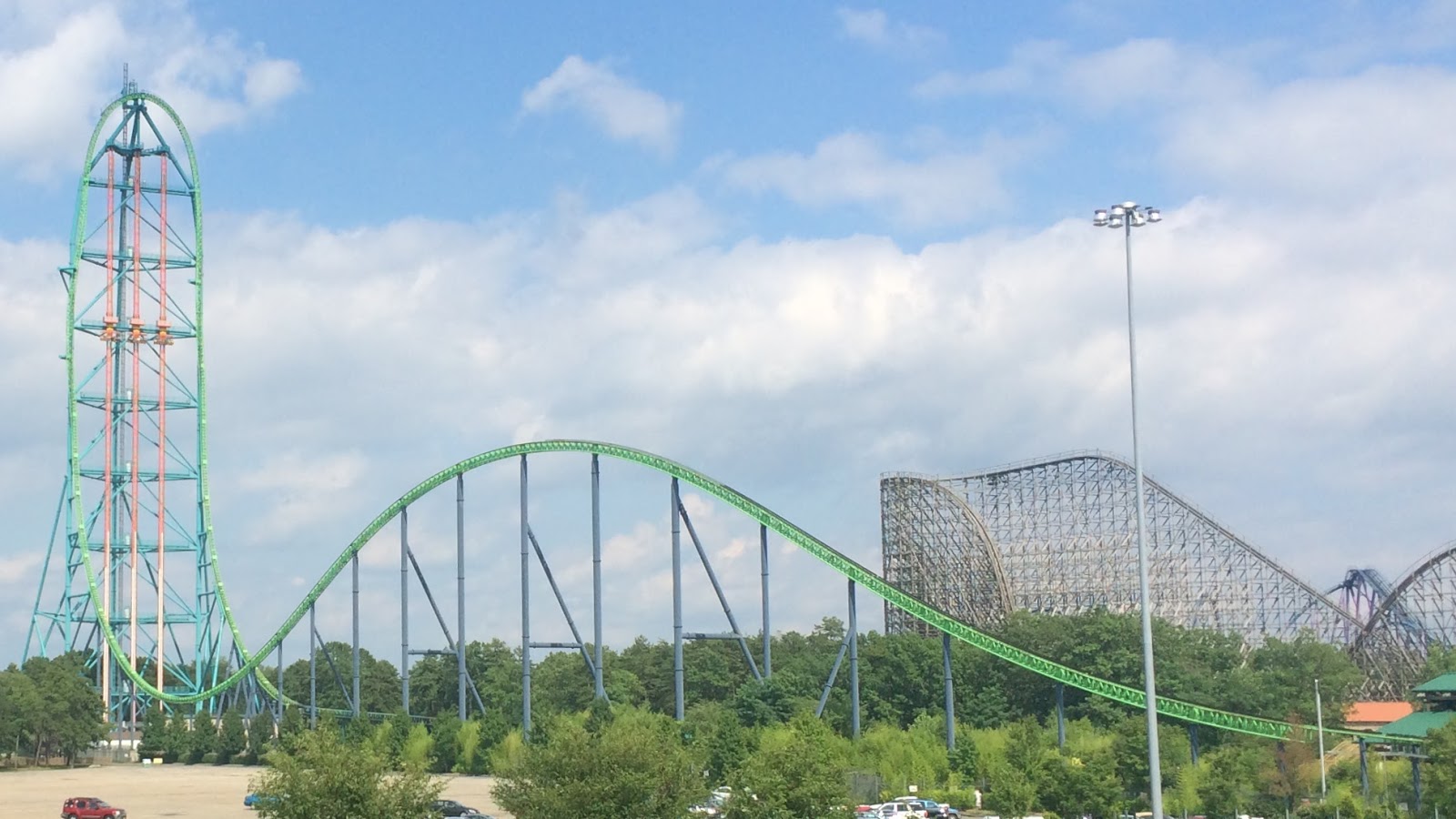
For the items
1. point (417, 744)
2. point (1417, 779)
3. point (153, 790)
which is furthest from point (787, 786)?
point (153, 790)

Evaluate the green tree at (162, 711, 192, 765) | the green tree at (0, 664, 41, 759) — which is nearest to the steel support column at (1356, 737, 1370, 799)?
the green tree at (0, 664, 41, 759)

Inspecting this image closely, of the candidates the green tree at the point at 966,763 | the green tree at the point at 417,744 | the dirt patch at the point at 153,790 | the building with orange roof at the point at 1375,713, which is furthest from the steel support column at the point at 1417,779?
the green tree at the point at 417,744

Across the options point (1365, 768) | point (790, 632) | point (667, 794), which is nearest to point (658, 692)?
point (790, 632)

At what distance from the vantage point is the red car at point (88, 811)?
41281mm

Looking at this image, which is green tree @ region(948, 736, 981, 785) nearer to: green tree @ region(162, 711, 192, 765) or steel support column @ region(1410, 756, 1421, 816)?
steel support column @ region(1410, 756, 1421, 816)

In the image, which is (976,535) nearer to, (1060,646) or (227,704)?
(1060,646)

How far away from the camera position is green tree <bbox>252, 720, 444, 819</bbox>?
79.4ft

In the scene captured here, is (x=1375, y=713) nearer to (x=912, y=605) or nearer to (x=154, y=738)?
(x=912, y=605)

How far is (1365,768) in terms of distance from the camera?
39.9 m

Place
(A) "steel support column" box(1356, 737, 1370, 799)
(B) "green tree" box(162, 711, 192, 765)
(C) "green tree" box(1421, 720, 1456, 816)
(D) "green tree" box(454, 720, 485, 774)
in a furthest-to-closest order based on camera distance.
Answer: (B) "green tree" box(162, 711, 192, 765)
(D) "green tree" box(454, 720, 485, 774)
(A) "steel support column" box(1356, 737, 1370, 799)
(C) "green tree" box(1421, 720, 1456, 816)

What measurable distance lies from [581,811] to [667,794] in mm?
1844

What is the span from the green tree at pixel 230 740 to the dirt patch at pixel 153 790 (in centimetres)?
249

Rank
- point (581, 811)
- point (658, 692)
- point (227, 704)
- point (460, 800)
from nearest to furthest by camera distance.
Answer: point (581, 811) < point (460, 800) < point (658, 692) < point (227, 704)

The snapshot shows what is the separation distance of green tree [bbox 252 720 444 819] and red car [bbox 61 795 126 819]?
61.4ft
